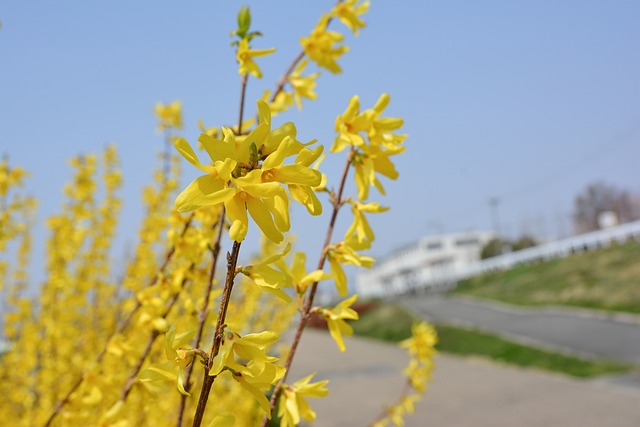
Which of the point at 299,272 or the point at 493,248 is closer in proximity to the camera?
the point at 299,272

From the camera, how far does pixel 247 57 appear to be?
1523mm

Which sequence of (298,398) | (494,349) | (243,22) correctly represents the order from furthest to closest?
(494,349), (243,22), (298,398)

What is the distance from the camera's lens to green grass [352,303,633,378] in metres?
9.34

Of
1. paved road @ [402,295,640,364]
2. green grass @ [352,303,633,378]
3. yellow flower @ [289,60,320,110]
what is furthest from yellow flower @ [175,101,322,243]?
paved road @ [402,295,640,364]

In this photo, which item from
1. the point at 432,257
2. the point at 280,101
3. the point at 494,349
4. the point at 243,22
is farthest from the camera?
the point at 432,257

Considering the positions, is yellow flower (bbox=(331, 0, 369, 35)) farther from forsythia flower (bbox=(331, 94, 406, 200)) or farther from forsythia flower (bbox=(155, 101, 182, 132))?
forsythia flower (bbox=(155, 101, 182, 132))

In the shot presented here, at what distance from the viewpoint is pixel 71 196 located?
4574 millimetres

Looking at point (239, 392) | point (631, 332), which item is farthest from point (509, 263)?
point (239, 392)

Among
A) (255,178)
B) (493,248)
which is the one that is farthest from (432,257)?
(255,178)

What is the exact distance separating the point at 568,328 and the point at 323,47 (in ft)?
41.9

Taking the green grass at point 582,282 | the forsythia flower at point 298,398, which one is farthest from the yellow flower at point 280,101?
the green grass at point 582,282

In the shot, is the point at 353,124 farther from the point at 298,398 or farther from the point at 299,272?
the point at 298,398

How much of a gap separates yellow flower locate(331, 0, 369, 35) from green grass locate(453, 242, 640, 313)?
12.9m

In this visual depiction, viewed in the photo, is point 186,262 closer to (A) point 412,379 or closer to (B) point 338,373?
(A) point 412,379
